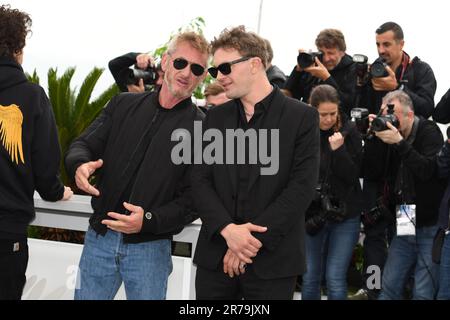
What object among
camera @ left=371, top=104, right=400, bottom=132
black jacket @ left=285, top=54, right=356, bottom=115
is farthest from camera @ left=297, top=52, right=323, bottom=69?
camera @ left=371, top=104, right=400, bottom=132

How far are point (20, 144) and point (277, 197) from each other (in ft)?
4.27

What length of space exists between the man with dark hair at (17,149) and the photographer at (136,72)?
113 centimetres

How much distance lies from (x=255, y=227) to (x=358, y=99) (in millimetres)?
2804

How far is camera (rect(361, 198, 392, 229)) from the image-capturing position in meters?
4.84

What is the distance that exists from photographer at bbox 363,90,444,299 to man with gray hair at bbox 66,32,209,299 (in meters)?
1.71

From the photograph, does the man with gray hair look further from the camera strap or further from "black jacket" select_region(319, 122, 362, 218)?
the camera strap

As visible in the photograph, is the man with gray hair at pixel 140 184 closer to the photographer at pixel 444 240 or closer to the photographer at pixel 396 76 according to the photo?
the photographer at pixel 444 240

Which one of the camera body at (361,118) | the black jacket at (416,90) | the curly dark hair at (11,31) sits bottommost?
the camera body at (361,118)

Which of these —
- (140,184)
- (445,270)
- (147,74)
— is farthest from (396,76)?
(140,184)

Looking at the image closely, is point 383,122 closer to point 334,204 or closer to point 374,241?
point 334,204

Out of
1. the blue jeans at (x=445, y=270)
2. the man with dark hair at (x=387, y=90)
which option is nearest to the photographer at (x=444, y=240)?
the blue jeans at (x=445, y=270)

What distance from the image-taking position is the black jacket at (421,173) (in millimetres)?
4508

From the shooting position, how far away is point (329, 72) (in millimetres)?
5625
